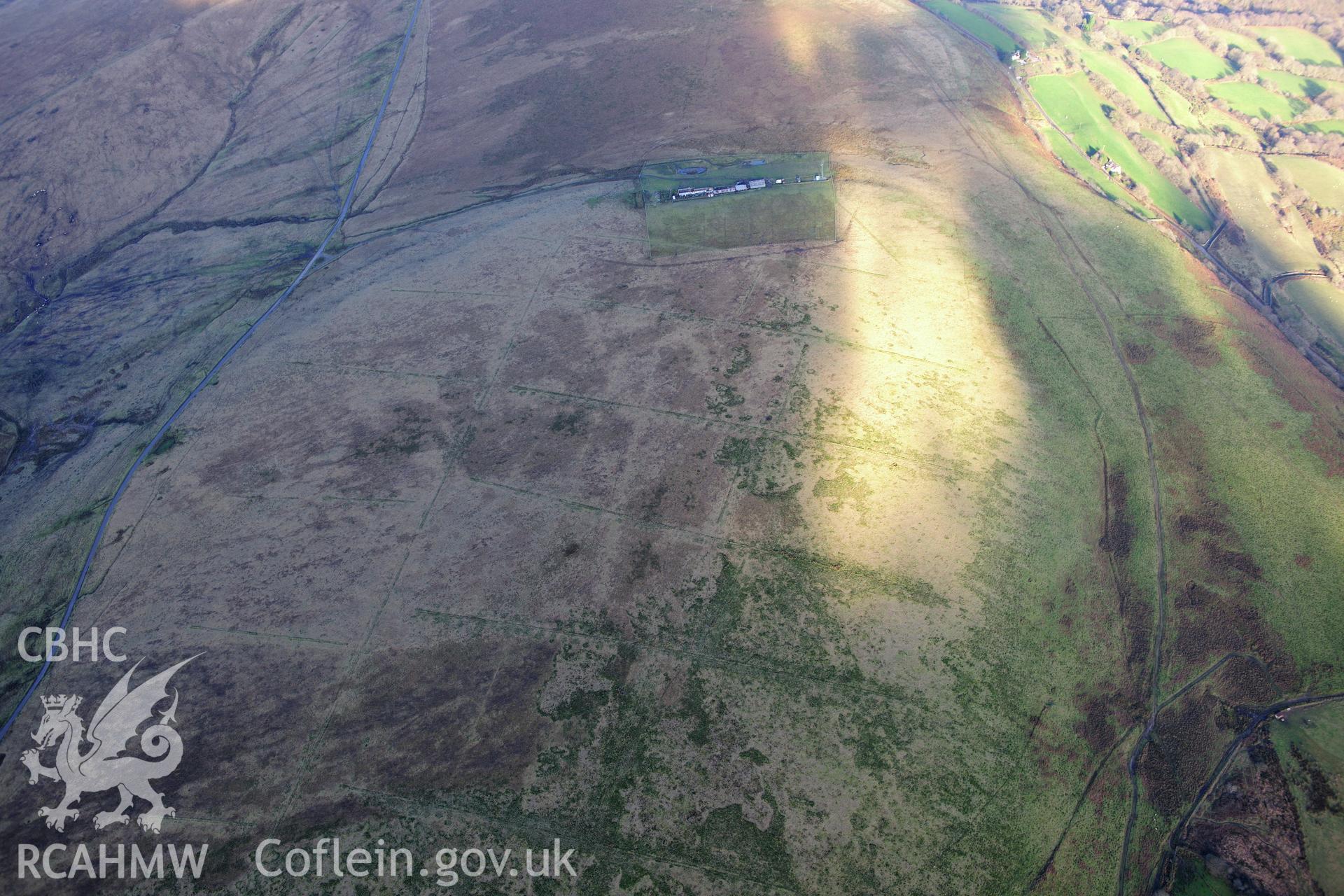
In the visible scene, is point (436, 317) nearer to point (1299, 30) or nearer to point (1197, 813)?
point (1197, 813)

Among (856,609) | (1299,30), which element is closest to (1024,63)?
(1299,30)

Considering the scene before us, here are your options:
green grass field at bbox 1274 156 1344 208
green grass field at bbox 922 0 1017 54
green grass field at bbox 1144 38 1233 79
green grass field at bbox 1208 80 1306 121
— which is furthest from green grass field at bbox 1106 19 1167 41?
green grass field at bbox 1274 156 1344 208

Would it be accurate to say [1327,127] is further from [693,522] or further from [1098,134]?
[693,522]

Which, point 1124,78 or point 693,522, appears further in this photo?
point 1124,78

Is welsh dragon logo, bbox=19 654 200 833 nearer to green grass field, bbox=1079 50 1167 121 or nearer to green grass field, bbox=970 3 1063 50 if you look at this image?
green grass field, bbox=1079 50 1167 121

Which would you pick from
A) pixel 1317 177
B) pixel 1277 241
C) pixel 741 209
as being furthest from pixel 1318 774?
pixel 1317 177
